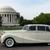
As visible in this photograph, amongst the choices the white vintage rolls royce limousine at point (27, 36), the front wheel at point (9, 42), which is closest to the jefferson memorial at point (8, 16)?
the white vintage rolls royce limousine at point (27, 36)

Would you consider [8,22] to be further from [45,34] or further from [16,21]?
[45,34]

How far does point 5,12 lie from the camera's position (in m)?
114

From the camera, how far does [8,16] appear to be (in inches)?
4680

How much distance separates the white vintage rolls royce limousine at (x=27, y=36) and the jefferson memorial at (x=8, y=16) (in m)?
98.3

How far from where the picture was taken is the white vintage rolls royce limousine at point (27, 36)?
12.8 meters

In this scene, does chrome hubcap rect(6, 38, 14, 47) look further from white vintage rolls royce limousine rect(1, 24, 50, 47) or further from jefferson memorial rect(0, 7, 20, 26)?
jefferson memorial rect(0, 7, 20, 26)

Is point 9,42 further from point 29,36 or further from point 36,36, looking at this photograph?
point 36,36

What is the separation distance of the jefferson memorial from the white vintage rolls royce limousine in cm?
9832

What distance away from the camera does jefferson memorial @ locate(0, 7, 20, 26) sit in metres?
113

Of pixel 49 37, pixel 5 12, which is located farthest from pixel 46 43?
pixel 5 12

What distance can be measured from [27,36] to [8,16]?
106538 mm

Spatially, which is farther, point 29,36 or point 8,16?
point 8,16

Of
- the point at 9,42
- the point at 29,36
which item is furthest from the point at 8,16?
the point at 9,42

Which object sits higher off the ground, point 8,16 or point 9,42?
point 8,16
